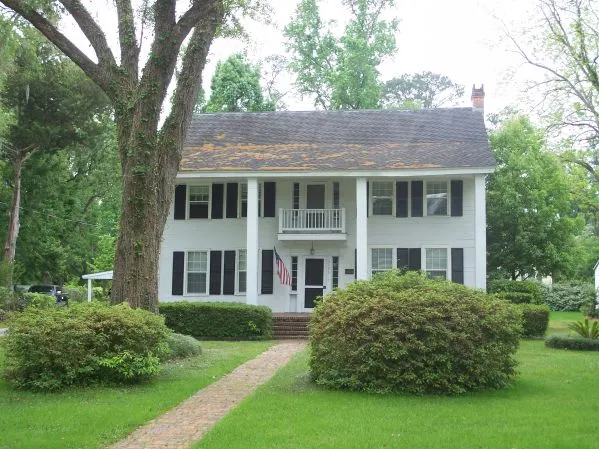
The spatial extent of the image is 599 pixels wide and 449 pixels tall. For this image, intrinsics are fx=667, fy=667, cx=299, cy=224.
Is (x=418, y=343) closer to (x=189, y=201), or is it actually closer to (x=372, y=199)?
(x=372, y=199)

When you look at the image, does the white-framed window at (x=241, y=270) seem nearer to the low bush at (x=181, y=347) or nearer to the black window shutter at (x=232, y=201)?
the black window shutter at (x=232, y=201)

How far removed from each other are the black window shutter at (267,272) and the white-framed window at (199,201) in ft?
8.42

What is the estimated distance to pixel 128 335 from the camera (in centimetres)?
1059

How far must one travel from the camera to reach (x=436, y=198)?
22828mm

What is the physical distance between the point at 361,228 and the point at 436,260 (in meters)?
2.92

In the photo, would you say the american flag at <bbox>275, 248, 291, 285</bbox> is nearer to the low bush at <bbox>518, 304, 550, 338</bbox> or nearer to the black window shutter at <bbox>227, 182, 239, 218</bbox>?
the black window shutter at <bbox>227, 182, 239, 218</bbox>

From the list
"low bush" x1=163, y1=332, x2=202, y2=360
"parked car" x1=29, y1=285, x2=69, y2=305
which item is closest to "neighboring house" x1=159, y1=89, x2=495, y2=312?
"low bush" x1=163, y1=332, x2=202, y2=360

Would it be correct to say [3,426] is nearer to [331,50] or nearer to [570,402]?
[570,402]

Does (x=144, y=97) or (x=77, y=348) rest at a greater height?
(x=144, y=97)

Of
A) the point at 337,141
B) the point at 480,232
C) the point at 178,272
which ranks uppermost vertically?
the point at 337,141

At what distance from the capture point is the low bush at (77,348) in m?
10.1

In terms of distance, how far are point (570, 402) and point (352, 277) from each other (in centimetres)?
1417

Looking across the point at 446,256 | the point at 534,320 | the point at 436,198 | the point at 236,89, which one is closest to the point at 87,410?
the point at 534,320

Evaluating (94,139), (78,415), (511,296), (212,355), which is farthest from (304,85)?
(78,415)
